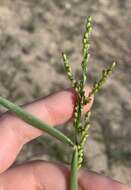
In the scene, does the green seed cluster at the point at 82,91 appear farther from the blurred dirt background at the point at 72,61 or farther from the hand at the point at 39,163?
the blurred dirt background at the point at 72,61

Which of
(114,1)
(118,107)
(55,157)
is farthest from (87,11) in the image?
(55,157)

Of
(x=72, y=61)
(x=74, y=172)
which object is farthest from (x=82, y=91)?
(x=72, y=61)

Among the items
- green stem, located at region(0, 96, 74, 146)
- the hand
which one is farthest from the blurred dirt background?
green stem, located at region(0, 96, 74, 146)

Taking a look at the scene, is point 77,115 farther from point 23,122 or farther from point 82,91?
point 23,122

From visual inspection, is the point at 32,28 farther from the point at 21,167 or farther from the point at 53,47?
the point at 21,167

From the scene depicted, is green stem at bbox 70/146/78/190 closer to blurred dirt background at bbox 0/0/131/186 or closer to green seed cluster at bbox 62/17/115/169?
green seed cluster at bbox 62/17/115/169

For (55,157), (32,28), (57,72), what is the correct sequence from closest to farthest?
1. (55,157)
2. (57,72)
3. (32,28)
